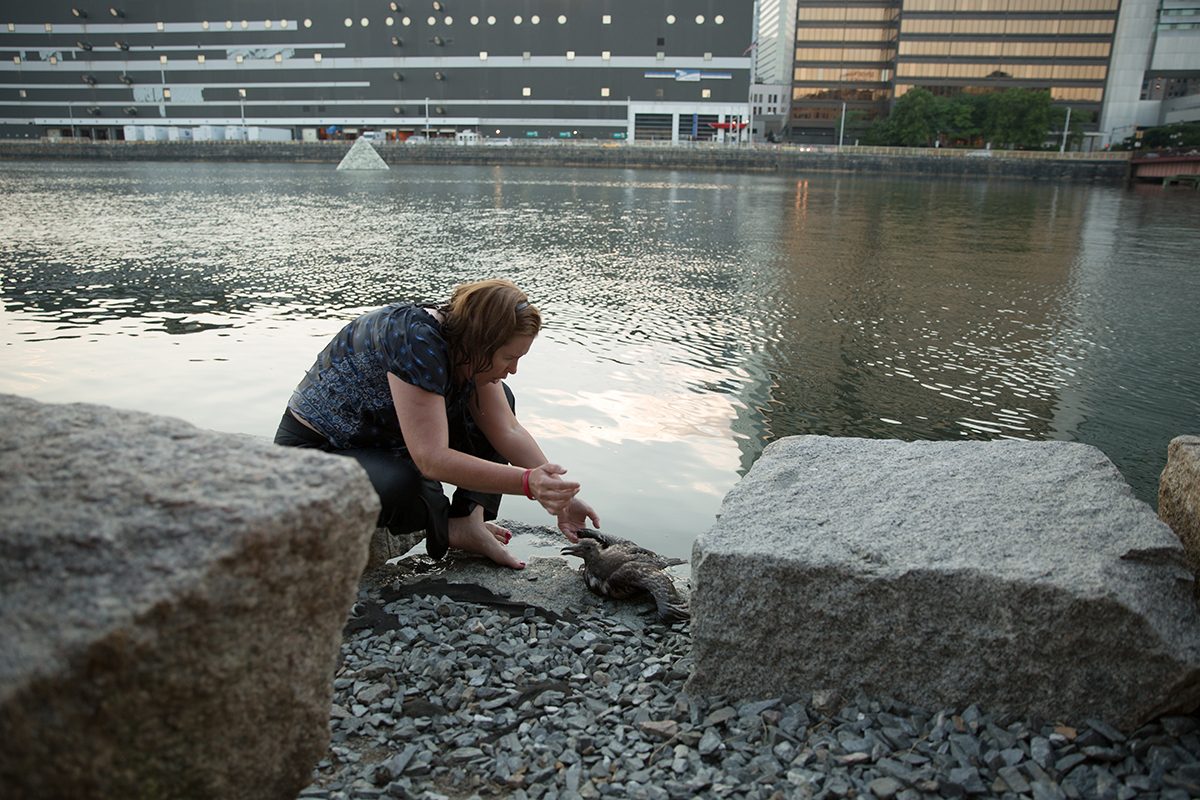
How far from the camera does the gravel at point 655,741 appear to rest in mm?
2404

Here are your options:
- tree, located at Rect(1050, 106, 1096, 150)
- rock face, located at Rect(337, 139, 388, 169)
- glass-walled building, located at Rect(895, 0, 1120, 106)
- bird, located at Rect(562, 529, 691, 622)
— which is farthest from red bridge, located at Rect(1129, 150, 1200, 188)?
bird, located at Rect(562, 529, 691, 622)

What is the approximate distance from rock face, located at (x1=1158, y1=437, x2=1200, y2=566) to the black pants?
8.40ft

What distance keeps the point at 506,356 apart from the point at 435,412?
332 millimetres

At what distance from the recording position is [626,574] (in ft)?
12.2

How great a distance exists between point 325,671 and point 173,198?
28.5m

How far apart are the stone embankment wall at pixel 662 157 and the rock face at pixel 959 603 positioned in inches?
2392

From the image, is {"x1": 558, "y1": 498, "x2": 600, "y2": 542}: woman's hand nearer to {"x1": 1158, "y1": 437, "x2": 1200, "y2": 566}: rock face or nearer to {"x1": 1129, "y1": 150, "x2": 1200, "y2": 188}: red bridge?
{"x1": 1158, "y1": 437, "x2": 1200, "y2": 566}: rock face

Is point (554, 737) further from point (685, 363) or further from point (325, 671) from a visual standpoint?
point (685, 363)

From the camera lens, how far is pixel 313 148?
6762cm

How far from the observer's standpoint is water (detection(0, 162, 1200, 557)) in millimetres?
6359

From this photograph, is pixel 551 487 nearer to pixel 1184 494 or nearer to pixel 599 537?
pixel 599 537

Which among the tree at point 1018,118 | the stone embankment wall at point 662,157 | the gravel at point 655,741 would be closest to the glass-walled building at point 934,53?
the tree at point 1018,118

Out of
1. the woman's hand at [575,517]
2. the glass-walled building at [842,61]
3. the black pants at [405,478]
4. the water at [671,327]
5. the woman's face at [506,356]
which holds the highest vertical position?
the glass-walled building at [842,61]

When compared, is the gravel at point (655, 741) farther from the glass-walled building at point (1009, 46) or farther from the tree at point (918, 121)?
the glass-walled building at point (1009, 46)
